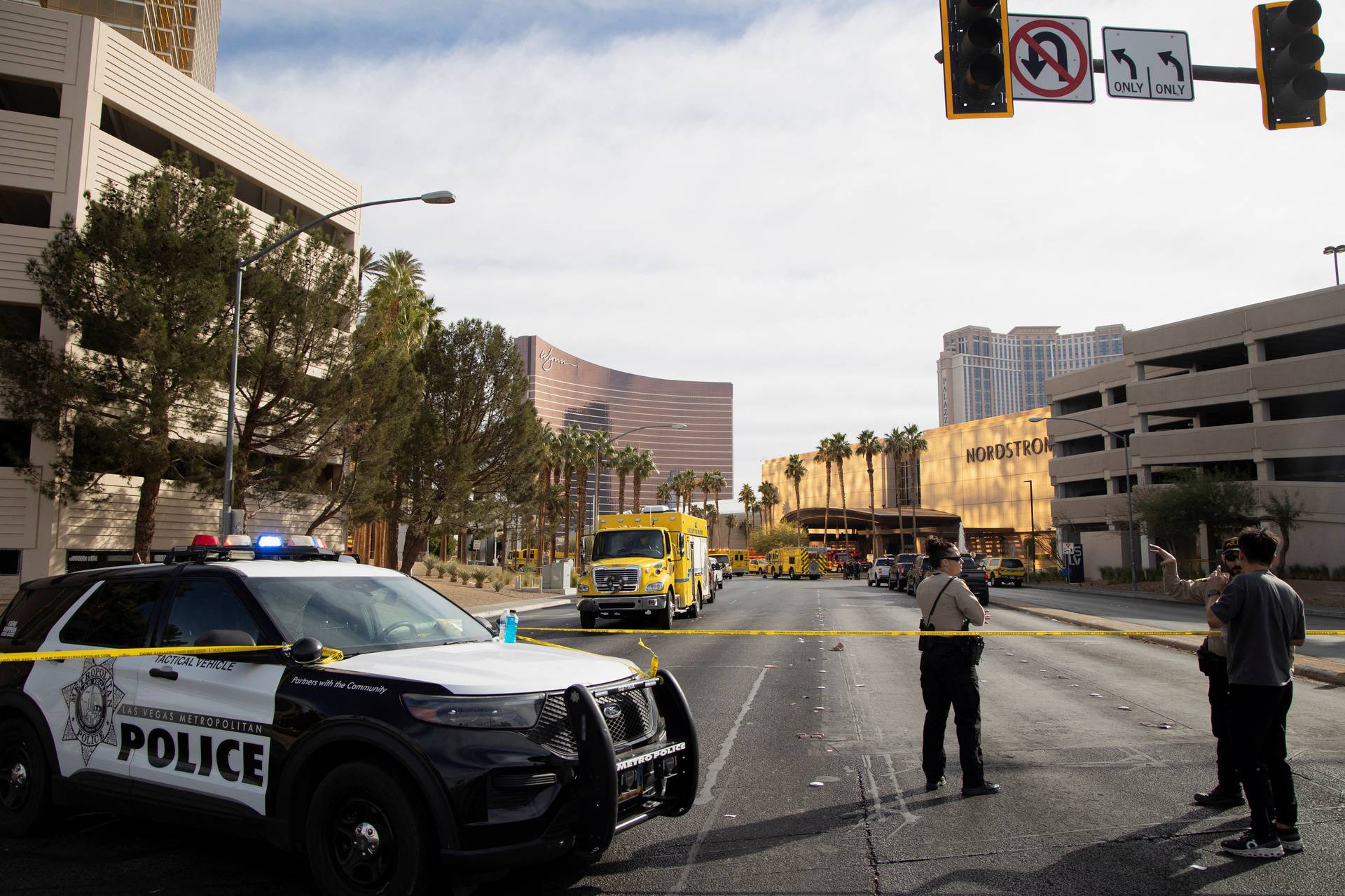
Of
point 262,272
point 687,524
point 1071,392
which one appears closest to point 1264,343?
point 1071,392

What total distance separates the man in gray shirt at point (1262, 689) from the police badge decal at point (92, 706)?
626 cm

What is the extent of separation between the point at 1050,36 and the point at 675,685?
21.4ft

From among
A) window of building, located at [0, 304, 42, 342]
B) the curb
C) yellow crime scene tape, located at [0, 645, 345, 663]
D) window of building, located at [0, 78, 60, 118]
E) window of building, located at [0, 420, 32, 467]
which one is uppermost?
window of building, located at [0, 78, 60, 118]

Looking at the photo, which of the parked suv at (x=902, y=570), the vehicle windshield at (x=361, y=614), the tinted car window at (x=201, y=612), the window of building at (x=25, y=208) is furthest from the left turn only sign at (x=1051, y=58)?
the parked suv at (x=902, y=570)

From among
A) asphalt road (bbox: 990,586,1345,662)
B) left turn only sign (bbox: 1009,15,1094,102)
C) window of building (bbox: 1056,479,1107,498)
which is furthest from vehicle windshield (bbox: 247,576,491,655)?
window of building (bbox: 1056,479,1107,498)

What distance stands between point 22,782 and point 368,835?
115 inches

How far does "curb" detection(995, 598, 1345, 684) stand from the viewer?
42.3 feet

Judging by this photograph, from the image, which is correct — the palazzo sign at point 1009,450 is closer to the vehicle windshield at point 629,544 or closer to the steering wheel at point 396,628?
the vehicle windshield at point 629,544

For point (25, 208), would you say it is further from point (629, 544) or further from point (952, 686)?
point (952, 686)

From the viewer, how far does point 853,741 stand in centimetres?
851

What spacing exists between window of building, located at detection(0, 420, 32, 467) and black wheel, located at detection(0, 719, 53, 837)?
25604 mm

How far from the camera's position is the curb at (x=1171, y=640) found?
42.3 feet

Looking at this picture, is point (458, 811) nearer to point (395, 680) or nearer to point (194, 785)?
point (395, 680)

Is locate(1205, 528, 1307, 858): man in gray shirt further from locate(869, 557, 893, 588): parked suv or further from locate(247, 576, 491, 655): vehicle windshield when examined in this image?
locate(869, 557, 893, 588): parked suv
